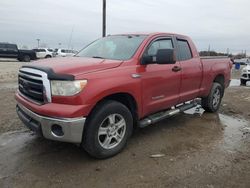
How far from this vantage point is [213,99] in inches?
296

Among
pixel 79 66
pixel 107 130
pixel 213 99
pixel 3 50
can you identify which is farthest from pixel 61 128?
pixel 3 50

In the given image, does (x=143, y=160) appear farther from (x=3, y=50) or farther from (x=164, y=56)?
(x=3, y=50)

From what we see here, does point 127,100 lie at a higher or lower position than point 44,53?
lower

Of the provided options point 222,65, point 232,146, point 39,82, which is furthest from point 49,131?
point 222,65

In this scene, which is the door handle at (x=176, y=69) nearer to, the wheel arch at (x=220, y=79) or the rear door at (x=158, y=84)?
the rear door at (x=158, y=84)

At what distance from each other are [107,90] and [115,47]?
143cm

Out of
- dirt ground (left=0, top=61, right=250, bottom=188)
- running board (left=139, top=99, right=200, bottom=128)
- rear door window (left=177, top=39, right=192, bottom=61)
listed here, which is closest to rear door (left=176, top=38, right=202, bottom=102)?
rear door window (left=177, top=39, right=192, bottom=61)

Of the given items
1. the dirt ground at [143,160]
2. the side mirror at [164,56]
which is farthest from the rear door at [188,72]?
the side mirror at [164,56]

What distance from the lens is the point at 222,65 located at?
7582mm

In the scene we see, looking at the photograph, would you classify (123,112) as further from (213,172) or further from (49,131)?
(213,172)

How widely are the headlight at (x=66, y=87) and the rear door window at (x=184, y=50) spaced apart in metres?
2.76

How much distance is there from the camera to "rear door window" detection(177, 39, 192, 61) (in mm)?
6129

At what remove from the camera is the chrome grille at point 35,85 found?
13.1ft

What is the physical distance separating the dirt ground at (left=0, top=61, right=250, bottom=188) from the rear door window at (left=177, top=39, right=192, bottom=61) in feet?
4.65
